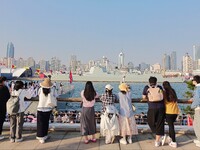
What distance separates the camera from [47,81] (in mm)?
4527

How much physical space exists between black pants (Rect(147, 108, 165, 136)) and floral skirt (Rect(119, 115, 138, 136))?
392 mm

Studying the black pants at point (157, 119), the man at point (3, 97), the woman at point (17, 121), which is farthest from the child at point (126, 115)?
the man at point (3, 97)

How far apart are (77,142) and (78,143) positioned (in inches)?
2.7

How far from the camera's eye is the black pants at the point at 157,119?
14.1 feet

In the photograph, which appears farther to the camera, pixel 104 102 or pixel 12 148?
pixel 104 102

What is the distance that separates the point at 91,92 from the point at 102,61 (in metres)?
97.3

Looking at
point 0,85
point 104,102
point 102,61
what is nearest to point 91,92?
point 104,102

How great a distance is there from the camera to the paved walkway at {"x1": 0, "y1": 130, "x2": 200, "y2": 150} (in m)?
4.09

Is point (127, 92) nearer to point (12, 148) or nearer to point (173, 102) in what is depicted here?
point (173, 102)

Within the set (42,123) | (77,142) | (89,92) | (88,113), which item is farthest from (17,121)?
(89,92)

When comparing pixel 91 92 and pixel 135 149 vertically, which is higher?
pixel 91 92

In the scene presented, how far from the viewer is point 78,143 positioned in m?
4.37

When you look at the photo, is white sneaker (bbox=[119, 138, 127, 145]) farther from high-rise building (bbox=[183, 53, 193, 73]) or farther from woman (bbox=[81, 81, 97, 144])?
high-rise building (bbox=[183, 53, 193, 73])

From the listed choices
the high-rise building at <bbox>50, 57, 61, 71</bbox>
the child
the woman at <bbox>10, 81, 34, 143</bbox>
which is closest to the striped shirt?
the child
